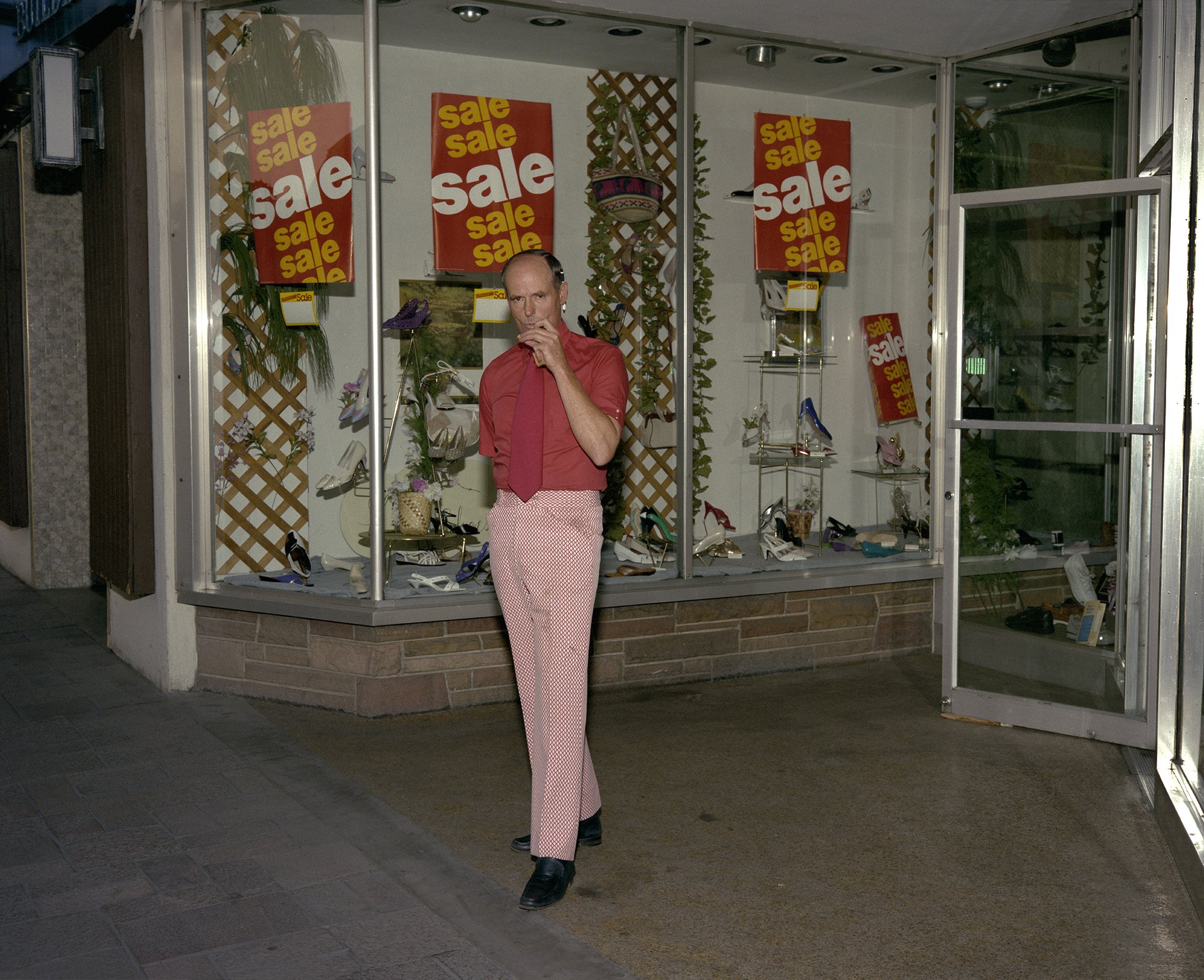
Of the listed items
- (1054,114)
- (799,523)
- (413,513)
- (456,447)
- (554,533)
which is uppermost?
(1054,114)

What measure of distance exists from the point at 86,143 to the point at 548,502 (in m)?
3.32

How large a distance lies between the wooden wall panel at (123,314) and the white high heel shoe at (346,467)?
754 mm

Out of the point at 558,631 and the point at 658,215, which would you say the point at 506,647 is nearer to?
the point at 558,631

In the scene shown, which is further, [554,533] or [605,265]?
[605,265]

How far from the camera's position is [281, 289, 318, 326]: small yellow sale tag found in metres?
4.62

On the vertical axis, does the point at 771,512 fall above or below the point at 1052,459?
below

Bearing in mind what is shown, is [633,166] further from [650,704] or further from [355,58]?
[650,704]

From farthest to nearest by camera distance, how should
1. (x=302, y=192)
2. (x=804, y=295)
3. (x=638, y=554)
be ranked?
(x=804, y=295) → (x=638, y=554) → (x=302, y=192)

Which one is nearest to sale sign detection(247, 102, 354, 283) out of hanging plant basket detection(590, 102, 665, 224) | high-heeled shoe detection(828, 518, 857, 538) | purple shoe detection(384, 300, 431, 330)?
purple shoe detection(384, 300, 431, 330)

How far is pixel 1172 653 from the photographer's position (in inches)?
133

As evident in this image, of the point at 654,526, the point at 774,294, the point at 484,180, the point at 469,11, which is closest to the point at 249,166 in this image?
the point at 484,180

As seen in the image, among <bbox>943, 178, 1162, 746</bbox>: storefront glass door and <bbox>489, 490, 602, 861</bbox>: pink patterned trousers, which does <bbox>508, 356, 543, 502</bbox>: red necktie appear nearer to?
<bbox>489, 490, 602, 861</bbox>: pink patterned trousers

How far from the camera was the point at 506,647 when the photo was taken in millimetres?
4621

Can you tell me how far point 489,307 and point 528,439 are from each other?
2140 mm
